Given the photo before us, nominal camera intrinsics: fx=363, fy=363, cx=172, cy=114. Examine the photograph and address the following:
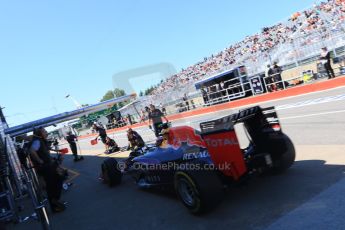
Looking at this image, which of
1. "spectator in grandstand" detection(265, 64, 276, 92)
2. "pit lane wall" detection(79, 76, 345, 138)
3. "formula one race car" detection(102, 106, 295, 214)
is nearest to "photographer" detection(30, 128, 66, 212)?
"formula one race car" detection(102, 106, 295, 214)

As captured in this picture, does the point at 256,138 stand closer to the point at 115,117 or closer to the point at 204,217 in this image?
the point at 204,217

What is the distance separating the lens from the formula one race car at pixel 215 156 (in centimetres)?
507

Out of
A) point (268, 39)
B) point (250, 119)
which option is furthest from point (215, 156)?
point (268, 39)

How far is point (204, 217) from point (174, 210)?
791 mm

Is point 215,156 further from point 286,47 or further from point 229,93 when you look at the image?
point 286,47

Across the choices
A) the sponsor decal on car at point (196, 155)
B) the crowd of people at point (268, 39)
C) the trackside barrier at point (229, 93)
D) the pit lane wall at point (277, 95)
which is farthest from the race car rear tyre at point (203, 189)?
the crowd of people at point (268, 39)

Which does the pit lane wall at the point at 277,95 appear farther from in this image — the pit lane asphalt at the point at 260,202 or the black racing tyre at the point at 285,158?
the black racing tyre at the point at 285,158

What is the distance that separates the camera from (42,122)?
13.1 meters

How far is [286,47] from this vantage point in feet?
84.5

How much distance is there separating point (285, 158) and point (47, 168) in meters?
4.92

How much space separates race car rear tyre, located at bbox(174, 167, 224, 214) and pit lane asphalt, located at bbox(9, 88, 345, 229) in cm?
16

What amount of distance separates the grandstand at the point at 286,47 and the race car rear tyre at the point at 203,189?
15768 mm

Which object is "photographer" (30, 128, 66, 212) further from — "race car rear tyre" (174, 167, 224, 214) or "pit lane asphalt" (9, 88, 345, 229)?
"race car rear tyre" (174, 167, 224, 214)

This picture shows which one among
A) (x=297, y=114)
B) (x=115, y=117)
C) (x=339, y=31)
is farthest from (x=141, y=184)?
(x=115, y=117)
